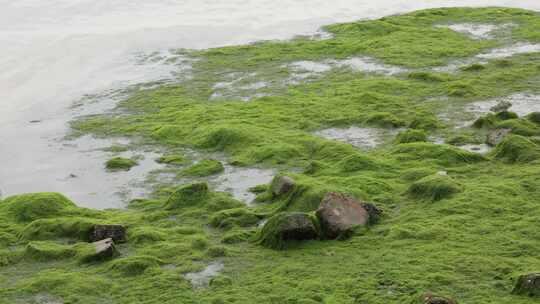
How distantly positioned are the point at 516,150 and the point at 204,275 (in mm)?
5367

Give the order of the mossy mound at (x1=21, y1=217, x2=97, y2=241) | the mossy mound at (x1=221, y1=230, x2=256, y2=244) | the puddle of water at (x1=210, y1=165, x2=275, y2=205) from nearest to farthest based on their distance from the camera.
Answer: the mossy mound at (x1=221, y1=230, x2=256, y2=244)
the mossy mound at (x1=21, y1=217, x2=97, y2=241)
the puddle of water at (x1=210, y1=165, x2=275, y2=205)

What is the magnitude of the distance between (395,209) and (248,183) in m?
2.50

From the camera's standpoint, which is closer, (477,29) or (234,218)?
(234,218)

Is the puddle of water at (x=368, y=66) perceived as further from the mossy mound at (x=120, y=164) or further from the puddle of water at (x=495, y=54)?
the mossy mound at (x=120, y=164)

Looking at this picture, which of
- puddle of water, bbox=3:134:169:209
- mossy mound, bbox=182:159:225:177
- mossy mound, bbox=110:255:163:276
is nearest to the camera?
mossy mound, bbox=110:255:163:276

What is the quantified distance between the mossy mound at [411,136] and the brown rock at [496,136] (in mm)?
999

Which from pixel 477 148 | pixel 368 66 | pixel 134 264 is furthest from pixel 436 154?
pixel 368 66

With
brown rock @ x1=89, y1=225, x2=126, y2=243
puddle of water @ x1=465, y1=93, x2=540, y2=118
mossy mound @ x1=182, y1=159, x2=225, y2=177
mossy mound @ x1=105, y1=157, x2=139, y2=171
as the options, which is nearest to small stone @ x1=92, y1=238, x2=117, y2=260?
brown rock @ x1=89, y1=225, x2=126, y2=243

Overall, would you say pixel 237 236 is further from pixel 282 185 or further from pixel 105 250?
pixel 105 250

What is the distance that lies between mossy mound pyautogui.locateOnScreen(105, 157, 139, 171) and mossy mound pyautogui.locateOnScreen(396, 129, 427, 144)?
4.27 m

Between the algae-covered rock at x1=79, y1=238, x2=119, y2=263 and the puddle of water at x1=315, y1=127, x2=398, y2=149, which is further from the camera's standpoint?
the puddle of water at x1=315, y1=127, x2=398, y2=149

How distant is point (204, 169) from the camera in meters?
12.6

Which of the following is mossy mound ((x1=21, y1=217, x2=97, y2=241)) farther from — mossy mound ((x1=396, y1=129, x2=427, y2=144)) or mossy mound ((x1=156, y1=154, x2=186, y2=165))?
mossy mound ((x1=396, y1=129, x2=427, y2=144))

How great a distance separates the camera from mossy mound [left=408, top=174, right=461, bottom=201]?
1062 cm
